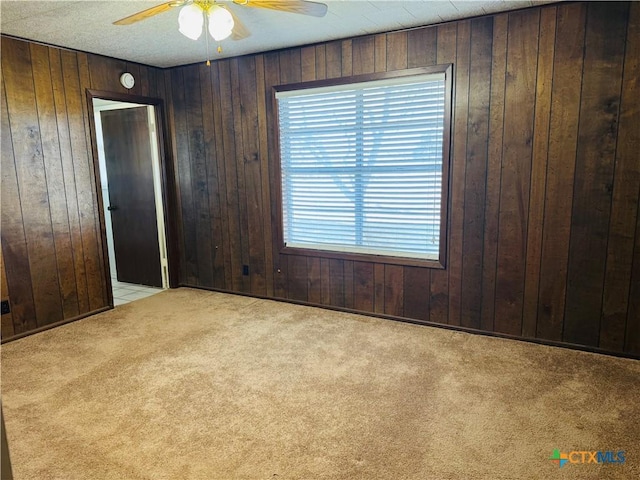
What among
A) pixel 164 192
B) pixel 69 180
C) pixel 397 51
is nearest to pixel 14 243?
A: pixel 69 180

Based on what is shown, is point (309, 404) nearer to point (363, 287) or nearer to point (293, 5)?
point (363, 287)

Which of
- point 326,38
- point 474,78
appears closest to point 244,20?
point 326,38

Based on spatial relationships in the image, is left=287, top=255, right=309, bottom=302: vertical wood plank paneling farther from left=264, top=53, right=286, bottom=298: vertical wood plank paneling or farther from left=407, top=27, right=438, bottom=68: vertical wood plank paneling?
left=407, top=27, right=438, bottom=68: vertical wood plank paneling

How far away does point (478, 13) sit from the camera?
298cm

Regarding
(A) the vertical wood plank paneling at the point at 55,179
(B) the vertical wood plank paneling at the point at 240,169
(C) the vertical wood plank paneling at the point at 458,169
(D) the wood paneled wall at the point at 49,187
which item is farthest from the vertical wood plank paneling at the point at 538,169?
(A) the vertical wood plank paneling at the point at 55,179

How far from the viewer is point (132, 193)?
4.84m

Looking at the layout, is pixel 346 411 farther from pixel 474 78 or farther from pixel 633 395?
pixel 474 78

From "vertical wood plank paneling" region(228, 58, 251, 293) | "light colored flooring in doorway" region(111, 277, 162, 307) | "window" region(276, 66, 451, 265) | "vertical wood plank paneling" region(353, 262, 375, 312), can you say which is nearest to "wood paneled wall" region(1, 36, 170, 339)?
"light colored flooring in doorway" region(111, 277, 162, 307)

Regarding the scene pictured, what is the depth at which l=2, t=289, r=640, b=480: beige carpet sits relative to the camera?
1958 mm

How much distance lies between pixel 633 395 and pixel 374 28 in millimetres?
2943

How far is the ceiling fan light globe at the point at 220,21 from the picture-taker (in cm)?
218

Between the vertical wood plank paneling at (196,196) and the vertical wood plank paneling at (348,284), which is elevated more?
the vertical wood plank paneling at (196,196)

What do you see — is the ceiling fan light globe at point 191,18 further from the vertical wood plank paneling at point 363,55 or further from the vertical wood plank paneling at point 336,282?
the vertical wood plank paneling at point 336,282

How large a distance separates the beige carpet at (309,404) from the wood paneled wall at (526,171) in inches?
10.6
